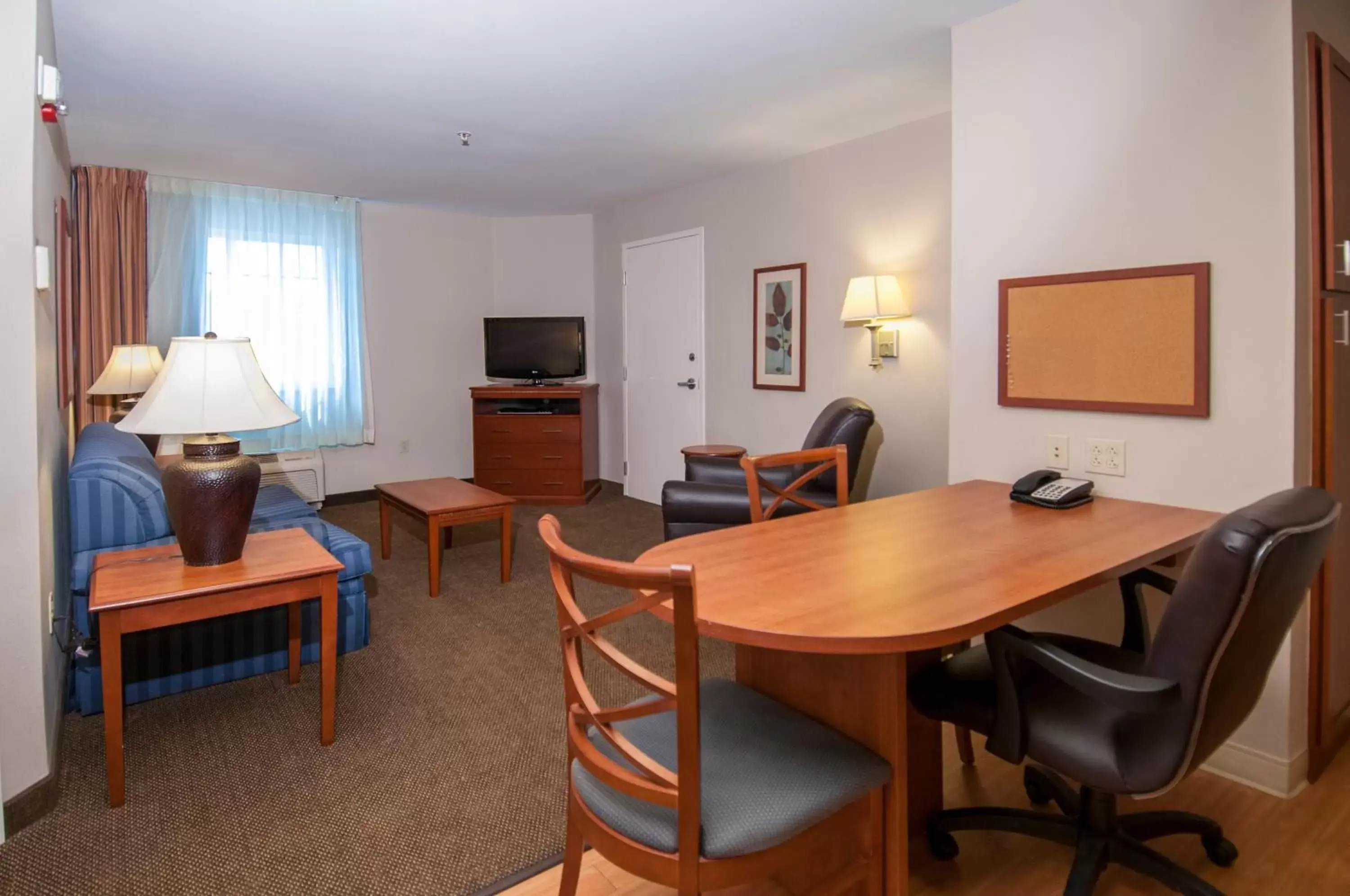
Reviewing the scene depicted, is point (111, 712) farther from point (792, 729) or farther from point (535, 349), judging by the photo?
Answer: point (535, 349)

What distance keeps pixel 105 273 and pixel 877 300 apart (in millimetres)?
4639

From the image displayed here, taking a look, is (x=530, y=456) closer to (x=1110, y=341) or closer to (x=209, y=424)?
(x=209, y=424)

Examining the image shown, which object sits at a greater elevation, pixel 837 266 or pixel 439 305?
pixel 439 305

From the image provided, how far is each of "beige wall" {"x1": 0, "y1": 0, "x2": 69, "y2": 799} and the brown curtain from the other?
3.25m

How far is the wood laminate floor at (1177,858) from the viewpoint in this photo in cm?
172

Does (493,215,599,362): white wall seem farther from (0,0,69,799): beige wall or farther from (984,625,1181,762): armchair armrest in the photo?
(984,625,1181,762): armchair armrest

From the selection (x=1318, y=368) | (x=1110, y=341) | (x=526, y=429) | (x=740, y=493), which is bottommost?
(x=740, y=493)

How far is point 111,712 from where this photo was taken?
2.04 metres

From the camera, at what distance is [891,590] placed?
4.60ft

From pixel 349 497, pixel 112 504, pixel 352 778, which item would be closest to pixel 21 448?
pixel 112 504

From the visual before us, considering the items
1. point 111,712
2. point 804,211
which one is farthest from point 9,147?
point 804,211

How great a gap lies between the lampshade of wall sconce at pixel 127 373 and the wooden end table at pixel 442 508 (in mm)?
1407

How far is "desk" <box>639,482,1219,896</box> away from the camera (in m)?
1.24

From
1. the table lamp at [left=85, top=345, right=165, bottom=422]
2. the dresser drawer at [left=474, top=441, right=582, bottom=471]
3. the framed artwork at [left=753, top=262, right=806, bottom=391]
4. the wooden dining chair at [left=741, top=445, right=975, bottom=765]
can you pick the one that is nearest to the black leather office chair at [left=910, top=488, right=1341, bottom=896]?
the wooden dining chair at [left=741, top=445, right=975, bottom=765]
